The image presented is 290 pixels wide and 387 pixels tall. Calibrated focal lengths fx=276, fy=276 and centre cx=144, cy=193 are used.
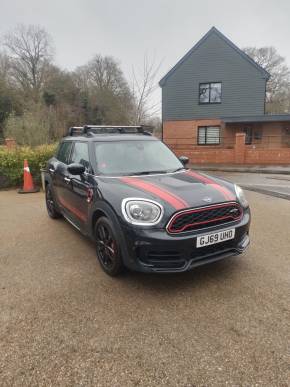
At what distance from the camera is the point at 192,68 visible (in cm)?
1950

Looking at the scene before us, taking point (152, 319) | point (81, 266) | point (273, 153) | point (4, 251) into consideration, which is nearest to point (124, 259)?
point (152, 319)

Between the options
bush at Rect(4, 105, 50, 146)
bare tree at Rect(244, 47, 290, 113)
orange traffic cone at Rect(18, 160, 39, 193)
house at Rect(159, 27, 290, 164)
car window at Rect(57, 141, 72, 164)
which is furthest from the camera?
bare tree at Rect(244, 47, 290, 113)

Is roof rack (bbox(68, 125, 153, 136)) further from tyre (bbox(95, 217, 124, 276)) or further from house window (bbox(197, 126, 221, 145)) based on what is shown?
house window (bbox(197, 126, 221, 145))

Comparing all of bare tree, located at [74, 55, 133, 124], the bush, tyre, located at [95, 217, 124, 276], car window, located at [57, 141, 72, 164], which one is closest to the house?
the bush

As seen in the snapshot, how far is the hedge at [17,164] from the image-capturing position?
9227 mm

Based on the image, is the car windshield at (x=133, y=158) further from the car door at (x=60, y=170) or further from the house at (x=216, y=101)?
the house at (x=216, y=101)

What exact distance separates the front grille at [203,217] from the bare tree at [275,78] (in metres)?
33.8

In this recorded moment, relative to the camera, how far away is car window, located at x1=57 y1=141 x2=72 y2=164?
15.9 ft

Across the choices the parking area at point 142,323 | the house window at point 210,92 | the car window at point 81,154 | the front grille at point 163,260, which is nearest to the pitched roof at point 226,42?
the house window at point 210,92

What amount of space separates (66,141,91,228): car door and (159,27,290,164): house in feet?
46.5

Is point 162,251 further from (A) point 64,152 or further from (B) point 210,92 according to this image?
(B) point 210,92

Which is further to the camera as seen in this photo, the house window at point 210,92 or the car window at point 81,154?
the house window at point 210,92

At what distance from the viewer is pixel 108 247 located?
3.30 meters

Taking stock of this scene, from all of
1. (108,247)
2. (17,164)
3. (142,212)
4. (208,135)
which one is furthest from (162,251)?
(208,135)
